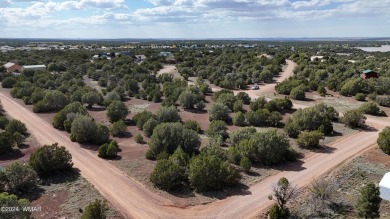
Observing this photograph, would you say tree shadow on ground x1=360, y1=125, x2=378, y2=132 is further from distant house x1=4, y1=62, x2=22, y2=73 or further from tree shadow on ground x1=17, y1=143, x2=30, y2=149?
distant house x1=4, y1=62, x2=22, y2=73

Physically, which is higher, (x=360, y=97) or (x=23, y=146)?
(x=360, y=97)

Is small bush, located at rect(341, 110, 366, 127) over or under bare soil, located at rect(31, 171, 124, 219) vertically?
over

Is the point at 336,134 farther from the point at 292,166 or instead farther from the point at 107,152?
the point at 107,152

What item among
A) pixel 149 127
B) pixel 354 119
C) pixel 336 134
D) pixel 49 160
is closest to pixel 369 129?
pixel 354 119

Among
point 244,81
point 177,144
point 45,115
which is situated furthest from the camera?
point 244,81

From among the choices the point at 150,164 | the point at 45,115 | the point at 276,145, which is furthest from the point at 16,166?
the point at 45,115

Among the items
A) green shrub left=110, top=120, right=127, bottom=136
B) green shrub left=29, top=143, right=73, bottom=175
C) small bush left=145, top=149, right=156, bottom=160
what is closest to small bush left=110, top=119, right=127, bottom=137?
green shrub left=110, top=120, right=127, bottom=136

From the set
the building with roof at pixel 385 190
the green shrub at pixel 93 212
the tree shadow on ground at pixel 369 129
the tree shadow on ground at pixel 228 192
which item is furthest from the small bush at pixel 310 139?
the green shrub at pixel 93 212

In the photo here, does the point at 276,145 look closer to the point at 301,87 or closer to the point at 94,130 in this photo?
the point at 94,130
